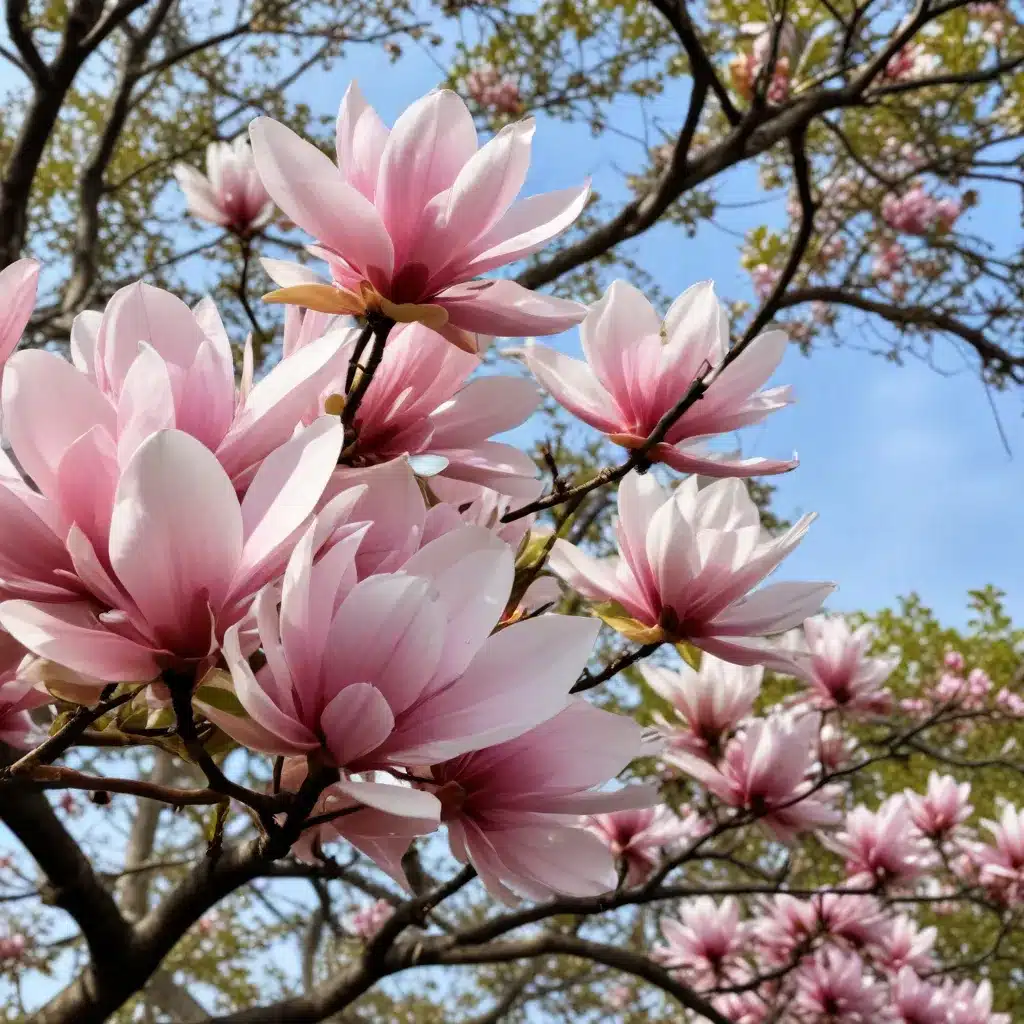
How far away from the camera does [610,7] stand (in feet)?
11.7

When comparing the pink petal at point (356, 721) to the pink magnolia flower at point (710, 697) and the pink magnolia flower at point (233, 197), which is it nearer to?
the pink magnolia flower at point (710, 697)

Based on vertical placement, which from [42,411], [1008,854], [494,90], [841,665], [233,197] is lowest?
[42,411]

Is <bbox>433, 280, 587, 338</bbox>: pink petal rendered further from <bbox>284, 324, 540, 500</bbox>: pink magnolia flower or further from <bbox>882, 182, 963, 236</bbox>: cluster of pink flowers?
<bbox>882, 182, 963, 236</bbox>: cluster of pink flowers

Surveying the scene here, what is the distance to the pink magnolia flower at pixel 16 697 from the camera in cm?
53

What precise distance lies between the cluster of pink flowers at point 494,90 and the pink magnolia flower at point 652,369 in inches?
127

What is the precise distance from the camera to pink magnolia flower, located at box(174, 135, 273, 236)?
6.18 ft

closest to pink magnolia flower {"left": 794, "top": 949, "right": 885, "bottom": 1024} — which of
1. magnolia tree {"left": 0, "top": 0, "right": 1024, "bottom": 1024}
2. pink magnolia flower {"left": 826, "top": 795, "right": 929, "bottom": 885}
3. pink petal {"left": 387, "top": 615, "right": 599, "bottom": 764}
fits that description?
pink magnolia flower {"left": 826, "top": 795, "right": 929, "bottom": 885}

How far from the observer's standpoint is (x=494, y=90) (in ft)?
12.4

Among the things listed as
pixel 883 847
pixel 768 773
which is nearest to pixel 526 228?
pixel 768 773

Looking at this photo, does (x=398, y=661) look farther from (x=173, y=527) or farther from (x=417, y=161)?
(x=417, y=161)

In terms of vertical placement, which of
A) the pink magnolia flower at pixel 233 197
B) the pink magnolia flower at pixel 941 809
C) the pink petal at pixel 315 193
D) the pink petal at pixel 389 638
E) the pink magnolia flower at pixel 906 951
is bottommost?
the pink petal at pixel 389 638

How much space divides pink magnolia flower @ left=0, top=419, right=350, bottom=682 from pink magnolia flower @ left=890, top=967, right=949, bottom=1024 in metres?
2.28

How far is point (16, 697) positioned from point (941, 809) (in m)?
2.29

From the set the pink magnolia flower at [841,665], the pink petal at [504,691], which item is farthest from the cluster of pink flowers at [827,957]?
the pink petal at [504,691]
